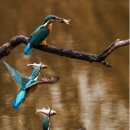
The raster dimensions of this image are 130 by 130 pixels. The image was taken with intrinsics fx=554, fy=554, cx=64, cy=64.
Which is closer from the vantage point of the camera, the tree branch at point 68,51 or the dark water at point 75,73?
the tree branch at point 68,51

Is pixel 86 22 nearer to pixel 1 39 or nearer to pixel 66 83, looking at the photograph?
pixel 1 39

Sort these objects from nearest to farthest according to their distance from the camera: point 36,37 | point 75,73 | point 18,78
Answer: point 18,78 < point 36,37 < point 75,73

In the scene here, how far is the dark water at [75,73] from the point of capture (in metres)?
3.90

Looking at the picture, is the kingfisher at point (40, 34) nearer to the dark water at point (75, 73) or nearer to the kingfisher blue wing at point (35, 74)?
the kingfisher blue wing at point (35, 74)

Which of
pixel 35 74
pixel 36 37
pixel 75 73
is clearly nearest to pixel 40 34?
pixel 36 37

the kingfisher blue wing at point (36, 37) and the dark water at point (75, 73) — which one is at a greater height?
the dark water at point (75, 73)

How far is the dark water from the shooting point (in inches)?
153

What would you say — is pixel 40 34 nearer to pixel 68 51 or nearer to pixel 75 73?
pixel 68 51

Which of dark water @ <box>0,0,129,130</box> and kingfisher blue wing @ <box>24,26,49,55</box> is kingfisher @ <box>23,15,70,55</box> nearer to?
kingfisher blue wing @ <box>24,26,49,55</box>

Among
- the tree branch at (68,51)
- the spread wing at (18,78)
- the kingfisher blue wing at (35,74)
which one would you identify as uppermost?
the tree branch at (68,51)

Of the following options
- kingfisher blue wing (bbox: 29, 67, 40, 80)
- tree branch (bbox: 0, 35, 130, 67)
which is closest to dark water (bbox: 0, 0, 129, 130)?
tree branch (bbox: 0, 35, 130, 67)

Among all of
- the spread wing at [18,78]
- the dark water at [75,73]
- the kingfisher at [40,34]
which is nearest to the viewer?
the spread wing at [18,78]

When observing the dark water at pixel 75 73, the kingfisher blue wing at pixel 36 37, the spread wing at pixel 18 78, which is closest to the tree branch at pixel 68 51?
the kingfisher blue wing at pixel 36 37

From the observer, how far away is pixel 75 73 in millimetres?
5391
